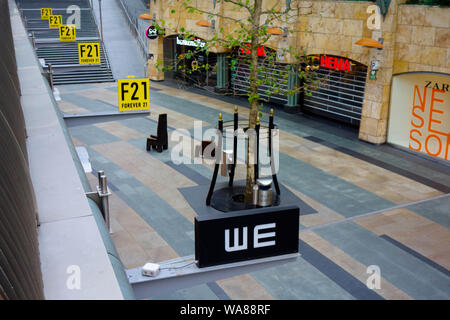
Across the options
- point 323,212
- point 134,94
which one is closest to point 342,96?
point 323,212

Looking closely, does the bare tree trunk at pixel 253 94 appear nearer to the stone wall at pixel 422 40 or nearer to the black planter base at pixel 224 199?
the black planter base at pixel 224 199

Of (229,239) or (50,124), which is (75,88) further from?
(229,239)

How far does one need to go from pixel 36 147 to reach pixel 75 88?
24507 mm

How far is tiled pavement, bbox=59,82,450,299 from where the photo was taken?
400 inches

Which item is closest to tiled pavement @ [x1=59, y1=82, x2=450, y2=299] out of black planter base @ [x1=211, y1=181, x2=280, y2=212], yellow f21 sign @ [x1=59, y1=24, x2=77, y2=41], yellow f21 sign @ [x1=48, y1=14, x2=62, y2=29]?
black planter base @ [x1=211, y1=181, x2=280, y2=212]

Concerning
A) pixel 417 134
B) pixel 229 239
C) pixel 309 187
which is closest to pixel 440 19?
pixel 417 134

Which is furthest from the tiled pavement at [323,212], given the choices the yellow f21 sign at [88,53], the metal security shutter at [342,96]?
the yellow f21 sign at [88,53]

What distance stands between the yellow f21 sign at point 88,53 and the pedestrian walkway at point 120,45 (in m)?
8.39

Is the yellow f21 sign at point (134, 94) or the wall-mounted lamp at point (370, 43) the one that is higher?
the wall-mounted lamp at point (370, 43)

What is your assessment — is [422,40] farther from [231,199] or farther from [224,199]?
[224,199]

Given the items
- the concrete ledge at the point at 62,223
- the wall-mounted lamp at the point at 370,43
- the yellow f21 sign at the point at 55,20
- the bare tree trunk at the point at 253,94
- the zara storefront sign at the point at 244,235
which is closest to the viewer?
the concrete ledge at the point at 62,223

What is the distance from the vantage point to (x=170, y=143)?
19.8 m

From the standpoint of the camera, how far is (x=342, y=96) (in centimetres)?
2375

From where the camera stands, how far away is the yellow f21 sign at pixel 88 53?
24.0 meters
